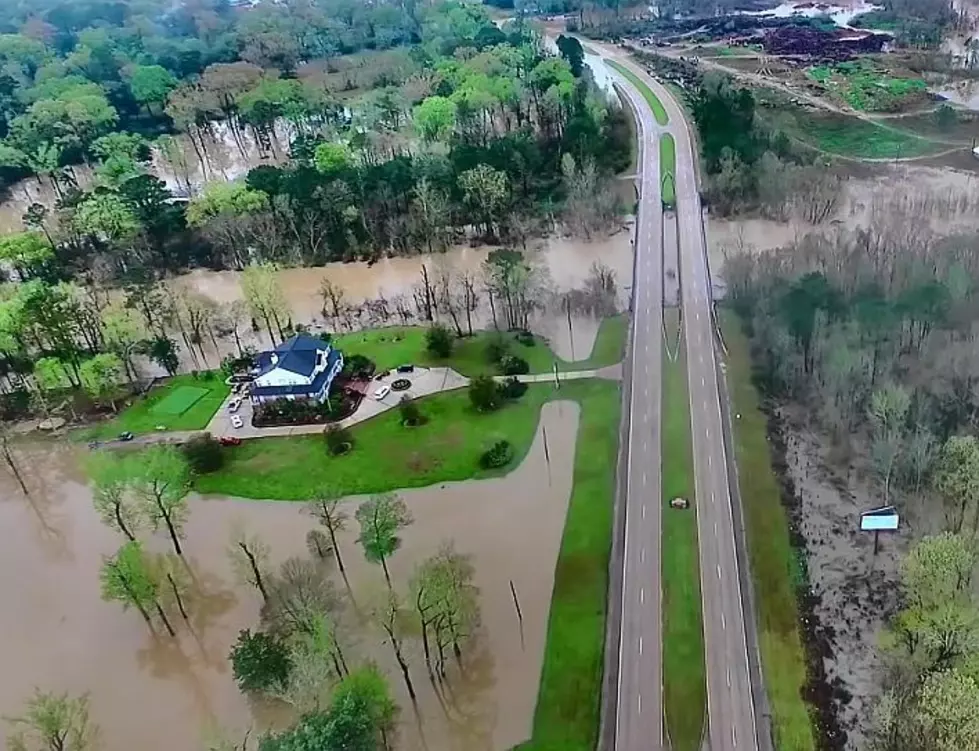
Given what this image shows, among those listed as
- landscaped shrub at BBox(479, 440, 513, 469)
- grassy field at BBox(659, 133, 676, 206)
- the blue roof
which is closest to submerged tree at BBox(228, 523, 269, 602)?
the blue roof

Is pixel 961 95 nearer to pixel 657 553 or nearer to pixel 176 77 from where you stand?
pixel 657 553

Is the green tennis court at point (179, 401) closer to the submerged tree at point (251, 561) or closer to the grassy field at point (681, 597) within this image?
the submerged tree at point (251, 561)

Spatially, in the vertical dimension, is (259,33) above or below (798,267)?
above

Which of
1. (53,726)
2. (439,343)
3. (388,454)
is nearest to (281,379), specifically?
(388,454)

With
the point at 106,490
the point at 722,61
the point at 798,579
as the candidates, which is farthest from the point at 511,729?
the point at 722,61

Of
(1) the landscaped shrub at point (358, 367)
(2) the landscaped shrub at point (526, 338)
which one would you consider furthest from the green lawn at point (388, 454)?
(2) the landscaped shrub at point (526, 338)

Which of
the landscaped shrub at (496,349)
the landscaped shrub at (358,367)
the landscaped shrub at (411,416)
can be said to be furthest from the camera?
the landscaped shrub at (496,349)
